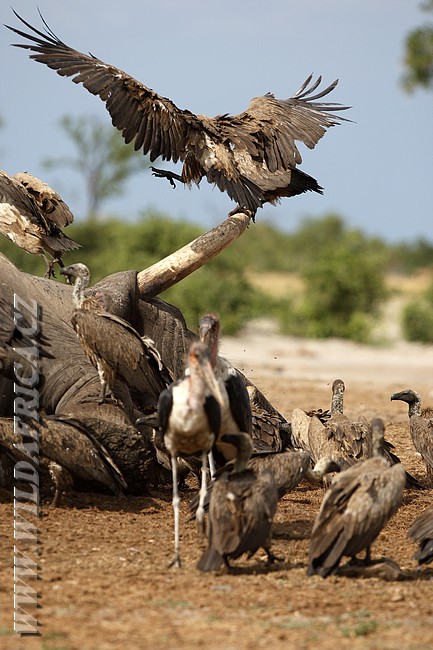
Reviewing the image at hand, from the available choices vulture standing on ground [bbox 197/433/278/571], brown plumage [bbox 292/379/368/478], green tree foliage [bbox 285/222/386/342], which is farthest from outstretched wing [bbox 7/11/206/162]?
green tree foliage [bbox 285/222/386/342]

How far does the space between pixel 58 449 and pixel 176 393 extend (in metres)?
1.52

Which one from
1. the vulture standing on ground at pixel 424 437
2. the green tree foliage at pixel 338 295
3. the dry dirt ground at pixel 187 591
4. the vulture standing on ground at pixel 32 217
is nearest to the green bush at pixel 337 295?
the green tree foliage at pixel 338 295

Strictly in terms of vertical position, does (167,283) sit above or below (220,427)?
above

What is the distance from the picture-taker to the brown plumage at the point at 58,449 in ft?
22.5

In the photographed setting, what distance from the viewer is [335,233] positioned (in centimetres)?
5741

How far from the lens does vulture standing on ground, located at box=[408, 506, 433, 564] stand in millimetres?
5711

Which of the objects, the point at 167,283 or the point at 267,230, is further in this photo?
the point at 267,230

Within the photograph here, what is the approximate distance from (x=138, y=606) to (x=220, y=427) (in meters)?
1.32

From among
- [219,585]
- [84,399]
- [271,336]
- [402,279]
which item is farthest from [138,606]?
[402,279]

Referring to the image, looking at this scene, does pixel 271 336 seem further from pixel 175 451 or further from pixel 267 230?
pixel 267 230

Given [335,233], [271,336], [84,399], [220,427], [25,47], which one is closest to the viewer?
[220,427]

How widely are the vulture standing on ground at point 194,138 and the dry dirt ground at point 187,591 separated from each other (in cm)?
269

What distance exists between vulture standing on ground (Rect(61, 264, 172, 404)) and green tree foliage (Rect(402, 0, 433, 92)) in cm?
2148

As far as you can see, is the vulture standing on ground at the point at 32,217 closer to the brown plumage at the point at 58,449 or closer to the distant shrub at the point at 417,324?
the brown plumage at the point at 58,449
